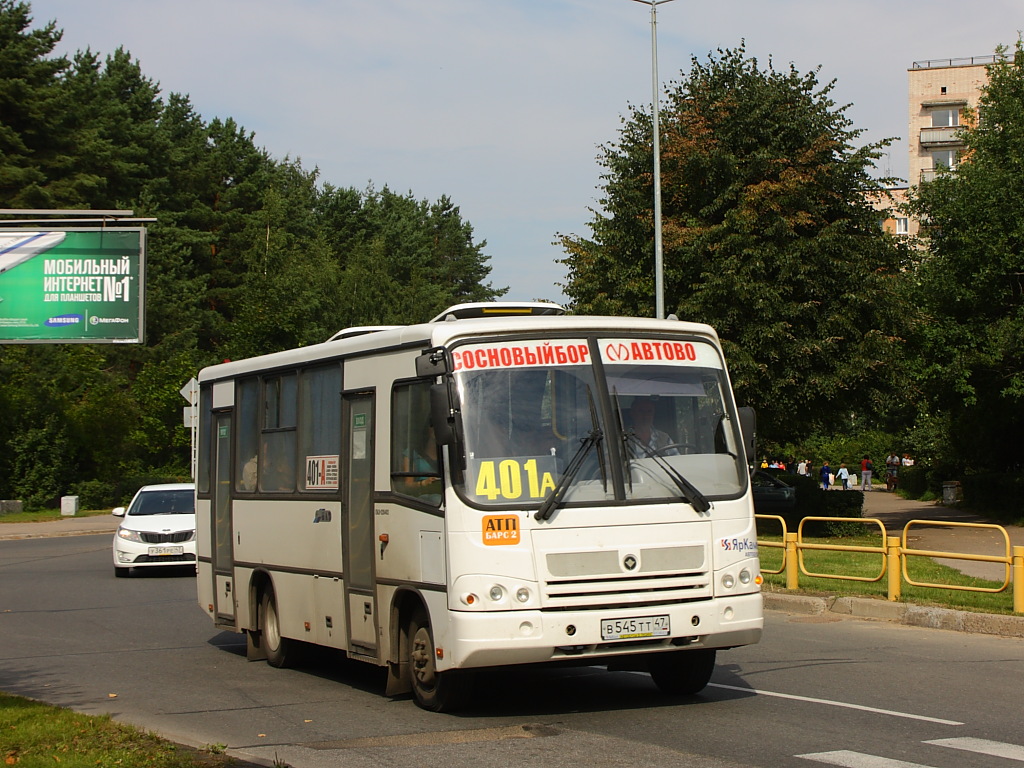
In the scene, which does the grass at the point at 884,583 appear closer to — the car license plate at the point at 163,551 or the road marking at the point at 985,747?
the road marking at the point at 985,747

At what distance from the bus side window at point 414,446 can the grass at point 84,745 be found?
91.5 inches

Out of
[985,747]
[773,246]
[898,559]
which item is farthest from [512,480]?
[773,246]

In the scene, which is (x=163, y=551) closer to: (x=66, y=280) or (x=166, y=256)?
(x=66, y=280)

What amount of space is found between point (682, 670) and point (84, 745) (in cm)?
427

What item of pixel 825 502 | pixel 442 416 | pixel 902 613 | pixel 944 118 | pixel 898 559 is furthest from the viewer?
pixel 944 118

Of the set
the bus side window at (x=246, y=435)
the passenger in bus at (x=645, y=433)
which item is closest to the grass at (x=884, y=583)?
the passenger in bus at (x=645, y=433)

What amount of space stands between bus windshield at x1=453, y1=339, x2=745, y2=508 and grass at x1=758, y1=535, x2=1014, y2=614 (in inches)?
243

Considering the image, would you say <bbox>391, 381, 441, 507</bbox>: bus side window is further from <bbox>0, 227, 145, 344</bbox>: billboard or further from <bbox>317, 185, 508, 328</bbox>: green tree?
<bbox>317, 185, 508, 328</bbox>: green tree

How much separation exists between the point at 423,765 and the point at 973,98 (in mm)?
97826

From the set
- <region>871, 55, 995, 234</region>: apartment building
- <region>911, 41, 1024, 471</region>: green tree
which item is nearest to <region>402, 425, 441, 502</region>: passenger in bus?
<region>911, 41, 1024, 471</region>: green tree

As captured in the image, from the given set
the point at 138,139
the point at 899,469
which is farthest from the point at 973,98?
the point at 138,139

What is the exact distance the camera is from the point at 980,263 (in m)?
31.4

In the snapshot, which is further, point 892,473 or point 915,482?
point 892,473

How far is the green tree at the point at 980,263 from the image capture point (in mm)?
30969
